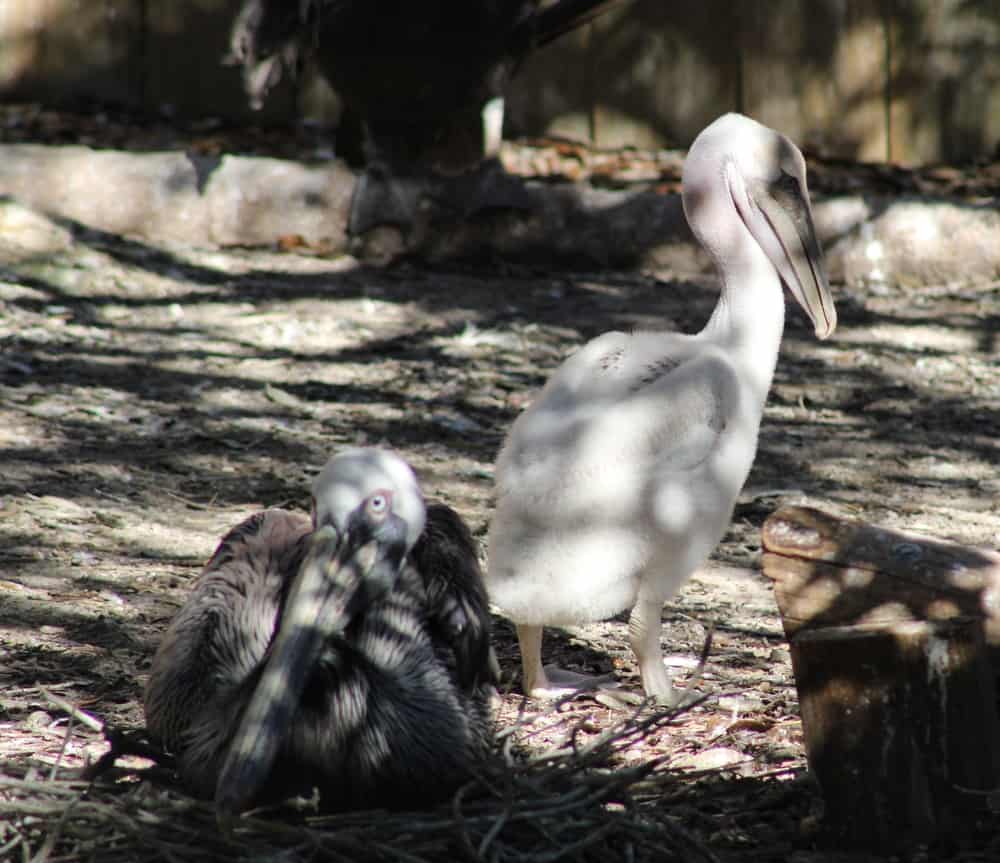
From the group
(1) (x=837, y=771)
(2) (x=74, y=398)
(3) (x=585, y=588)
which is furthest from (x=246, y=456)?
(1) (x=837, y=771)

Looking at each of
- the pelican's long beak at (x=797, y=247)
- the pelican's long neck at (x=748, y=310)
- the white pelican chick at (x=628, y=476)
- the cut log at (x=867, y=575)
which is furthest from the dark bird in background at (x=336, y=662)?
the pelican's long beak at (x=797, y=247)

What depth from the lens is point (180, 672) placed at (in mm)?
3467

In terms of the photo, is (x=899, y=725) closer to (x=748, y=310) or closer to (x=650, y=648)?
(x=650, y=648)

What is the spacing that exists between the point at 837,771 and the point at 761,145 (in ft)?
6.79

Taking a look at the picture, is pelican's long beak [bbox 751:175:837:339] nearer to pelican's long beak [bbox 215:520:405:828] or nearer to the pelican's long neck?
the pelican's long neck

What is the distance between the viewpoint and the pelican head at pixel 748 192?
4.52 meters

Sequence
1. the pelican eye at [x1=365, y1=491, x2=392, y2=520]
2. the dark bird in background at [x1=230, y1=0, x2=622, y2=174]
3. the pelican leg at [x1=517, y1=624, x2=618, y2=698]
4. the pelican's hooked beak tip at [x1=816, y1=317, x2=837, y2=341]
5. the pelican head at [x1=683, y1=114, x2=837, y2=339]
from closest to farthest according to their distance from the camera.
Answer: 1. the pelican eye at [x1=365, y1=491, x2=392, y2=520]
2. the pelican leg at [x1=517, y1=624, x2=618, y2=698]
3. the pelican head at [x1=683, y1=114, x2=837, y2=339]
4. the pelican's hooked beak tip at [x1=816, y1=317, x2=837, y2=341]
5. the dark bird in background at [x1=230, y1=0, x2=622, y2=174]

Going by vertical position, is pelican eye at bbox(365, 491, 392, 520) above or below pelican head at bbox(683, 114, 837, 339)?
below

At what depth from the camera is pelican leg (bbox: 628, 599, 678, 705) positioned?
4117mm

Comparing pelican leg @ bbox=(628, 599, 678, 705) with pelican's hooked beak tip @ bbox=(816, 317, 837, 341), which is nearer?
pelican leg @ bbox=(628, 599, 678, 705)

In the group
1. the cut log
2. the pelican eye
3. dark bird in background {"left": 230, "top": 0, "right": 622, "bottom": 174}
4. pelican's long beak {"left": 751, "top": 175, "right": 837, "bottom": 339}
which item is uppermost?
dark bird in background {"left": 230, "top": 0, "right": 622, "bottom": 174}

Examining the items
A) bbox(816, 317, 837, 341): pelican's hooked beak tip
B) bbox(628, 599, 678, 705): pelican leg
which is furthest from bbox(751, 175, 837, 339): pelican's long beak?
bbox(628, 599, 678, 705): pelican leg

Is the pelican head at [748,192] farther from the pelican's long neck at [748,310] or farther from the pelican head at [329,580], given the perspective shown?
the pelican head at [329,580]

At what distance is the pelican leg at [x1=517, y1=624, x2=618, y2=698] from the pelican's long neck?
0.85 m
